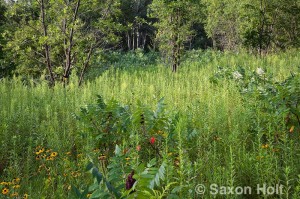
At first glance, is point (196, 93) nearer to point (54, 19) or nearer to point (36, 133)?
point (36, 133)

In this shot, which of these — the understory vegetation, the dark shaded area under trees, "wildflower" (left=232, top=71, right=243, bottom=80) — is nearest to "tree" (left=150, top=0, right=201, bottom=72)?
the dark shaded area under trees

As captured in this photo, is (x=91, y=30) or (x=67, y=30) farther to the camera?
(x=91, y=30)

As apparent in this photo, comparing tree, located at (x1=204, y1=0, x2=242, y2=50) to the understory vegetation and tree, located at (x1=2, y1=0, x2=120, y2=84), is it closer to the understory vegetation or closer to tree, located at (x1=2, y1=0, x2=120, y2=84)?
tree, located at (x1=2, y1=0, x2=120, y2=84)

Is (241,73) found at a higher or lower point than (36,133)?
higher

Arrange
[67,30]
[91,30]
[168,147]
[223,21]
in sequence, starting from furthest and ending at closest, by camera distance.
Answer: [223,21] < [91,30] < [67,30] < [168,147]

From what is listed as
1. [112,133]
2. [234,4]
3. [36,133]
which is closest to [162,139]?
[112,133]

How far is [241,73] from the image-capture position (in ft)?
19.0

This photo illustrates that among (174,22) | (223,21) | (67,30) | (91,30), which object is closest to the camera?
(67,30)

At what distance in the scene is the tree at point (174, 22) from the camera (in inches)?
429

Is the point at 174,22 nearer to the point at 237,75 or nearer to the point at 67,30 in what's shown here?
the point at 67,30

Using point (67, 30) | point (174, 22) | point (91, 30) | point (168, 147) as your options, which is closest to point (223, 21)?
point (174, 22)

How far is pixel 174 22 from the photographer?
11109 mm

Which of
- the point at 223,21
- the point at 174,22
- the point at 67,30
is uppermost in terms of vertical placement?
the point at 223,21

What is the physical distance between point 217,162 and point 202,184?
1.85 ft
